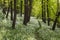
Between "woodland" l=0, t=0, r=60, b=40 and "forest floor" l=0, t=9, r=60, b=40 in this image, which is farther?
"woodland" l=0, t=0, r=60, b=40

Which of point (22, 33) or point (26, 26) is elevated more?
point (22, 33)

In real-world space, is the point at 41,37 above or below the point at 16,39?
below

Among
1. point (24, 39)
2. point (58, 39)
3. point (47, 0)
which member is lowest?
point (58, 39)

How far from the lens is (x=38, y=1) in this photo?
40.9 metres

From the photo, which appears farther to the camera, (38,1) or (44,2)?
(38,1)

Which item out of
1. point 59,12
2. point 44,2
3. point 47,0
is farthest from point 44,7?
point 59,12

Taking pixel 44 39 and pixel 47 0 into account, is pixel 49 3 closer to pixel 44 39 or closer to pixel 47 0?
pixel 47 0

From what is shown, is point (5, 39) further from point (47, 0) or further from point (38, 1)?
point (38, 1)

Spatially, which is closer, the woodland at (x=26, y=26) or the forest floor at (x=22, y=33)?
the forest floor at (x=22, y=33)

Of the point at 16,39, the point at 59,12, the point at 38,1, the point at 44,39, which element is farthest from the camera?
the point at 38,1

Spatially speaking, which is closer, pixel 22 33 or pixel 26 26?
pixel 22 33

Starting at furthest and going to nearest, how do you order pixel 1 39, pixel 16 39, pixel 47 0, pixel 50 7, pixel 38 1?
pixel 38 1
pixel 50 7
pixel 47 0
pixel 16 39
pixel 1 39

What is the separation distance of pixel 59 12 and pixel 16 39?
1315 cm

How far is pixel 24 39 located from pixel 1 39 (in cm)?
313
